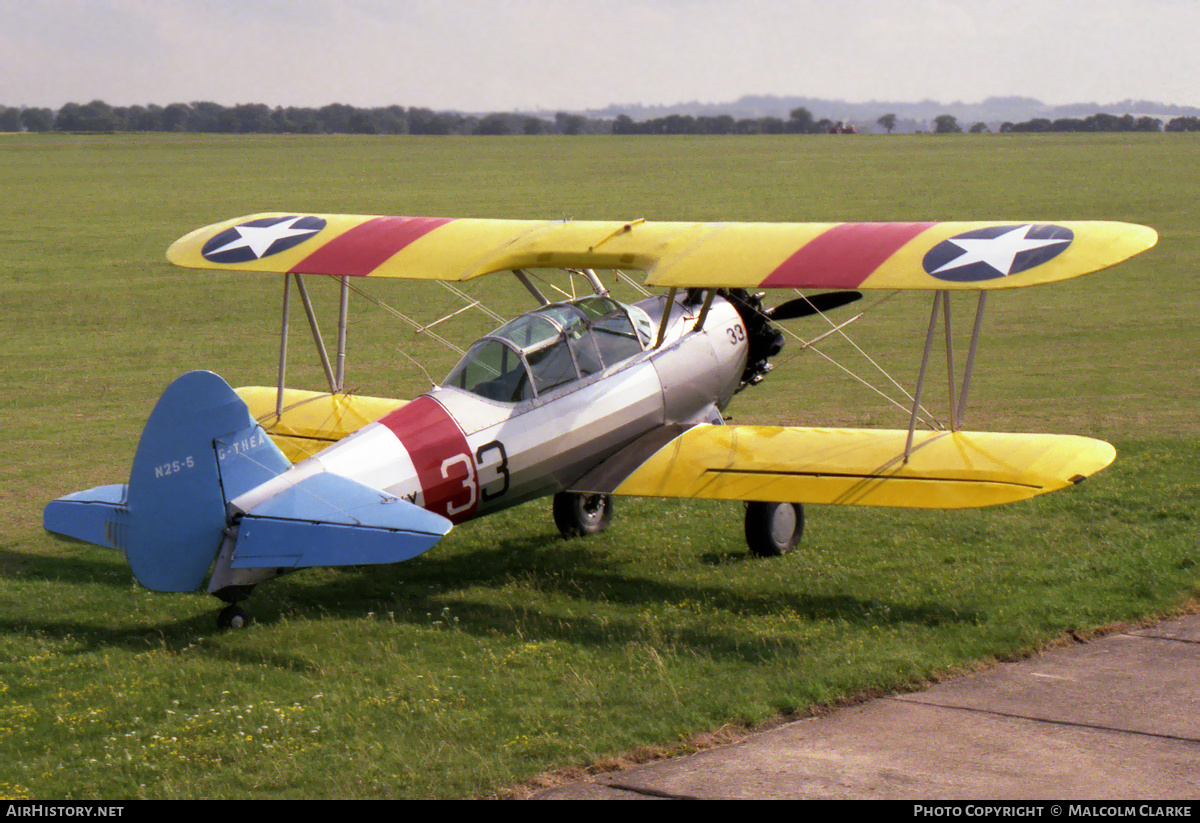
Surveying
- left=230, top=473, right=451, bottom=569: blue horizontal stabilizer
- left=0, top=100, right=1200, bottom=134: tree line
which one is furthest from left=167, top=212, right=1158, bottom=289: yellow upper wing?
left=0, top=100, right=1200, bottom=134: tree line

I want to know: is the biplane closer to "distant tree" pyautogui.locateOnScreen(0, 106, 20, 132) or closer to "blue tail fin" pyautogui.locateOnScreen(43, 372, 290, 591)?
"blue tail fin" pyautogui.locateOnScreen(43, 372, 290, 591)

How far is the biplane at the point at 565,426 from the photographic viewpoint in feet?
27.3

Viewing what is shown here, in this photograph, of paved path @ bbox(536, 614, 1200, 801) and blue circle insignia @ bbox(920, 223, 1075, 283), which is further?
blue circle insignia @ bbox(920, 223, 1075, 283)

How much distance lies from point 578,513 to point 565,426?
1593 mm

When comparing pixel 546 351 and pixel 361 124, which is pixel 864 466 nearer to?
pixel 546 351

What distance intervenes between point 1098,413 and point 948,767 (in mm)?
10890

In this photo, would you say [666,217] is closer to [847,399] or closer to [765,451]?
[847,399]

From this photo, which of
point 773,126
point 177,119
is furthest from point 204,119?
point 773,126

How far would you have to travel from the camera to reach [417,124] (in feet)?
443

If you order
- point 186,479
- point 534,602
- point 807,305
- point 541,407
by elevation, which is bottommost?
point 534,602

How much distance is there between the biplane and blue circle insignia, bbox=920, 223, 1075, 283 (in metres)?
0.02

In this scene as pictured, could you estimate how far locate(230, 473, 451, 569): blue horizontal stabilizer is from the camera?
26.3ft

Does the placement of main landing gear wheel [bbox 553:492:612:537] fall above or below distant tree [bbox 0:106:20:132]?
below

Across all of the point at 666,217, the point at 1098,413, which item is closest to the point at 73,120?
the point at 666,217
